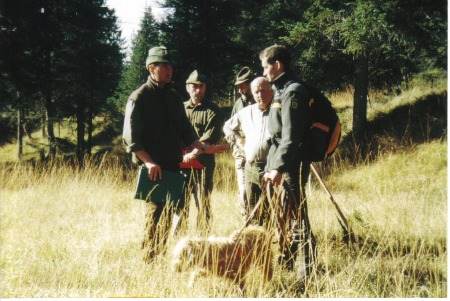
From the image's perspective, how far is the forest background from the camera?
2664mm

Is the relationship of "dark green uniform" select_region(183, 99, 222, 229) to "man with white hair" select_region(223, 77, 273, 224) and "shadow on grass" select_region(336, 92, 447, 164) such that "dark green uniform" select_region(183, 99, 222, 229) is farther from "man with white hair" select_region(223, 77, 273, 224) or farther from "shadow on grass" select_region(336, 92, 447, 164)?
"shadow on grass" select_region(336, 92, 447, 164)

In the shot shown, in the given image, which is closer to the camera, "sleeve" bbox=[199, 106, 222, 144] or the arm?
the arm

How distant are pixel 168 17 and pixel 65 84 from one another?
5.14 m

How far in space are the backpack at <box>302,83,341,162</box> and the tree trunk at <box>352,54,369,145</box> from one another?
6.42m

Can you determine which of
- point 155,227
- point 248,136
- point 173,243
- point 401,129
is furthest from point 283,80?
point 401,129

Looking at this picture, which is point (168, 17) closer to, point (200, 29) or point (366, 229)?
point (200, 29)

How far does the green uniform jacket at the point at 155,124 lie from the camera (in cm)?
272

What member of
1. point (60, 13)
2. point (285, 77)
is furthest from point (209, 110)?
point (60, 13)

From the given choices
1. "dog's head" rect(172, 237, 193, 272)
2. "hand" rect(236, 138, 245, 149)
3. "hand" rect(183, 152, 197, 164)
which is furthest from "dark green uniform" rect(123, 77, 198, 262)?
"hand" rect(236, 138, 245, 149)

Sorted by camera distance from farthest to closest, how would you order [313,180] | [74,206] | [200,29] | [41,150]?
[41,150], [200,29], [313,180], [74,206]

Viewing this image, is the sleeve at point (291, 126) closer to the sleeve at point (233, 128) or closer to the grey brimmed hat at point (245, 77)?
the sleeve at point (233, 128)

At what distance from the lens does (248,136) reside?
3371mm

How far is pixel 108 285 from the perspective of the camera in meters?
2.56

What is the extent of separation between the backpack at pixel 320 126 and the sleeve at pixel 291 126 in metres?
0.12
